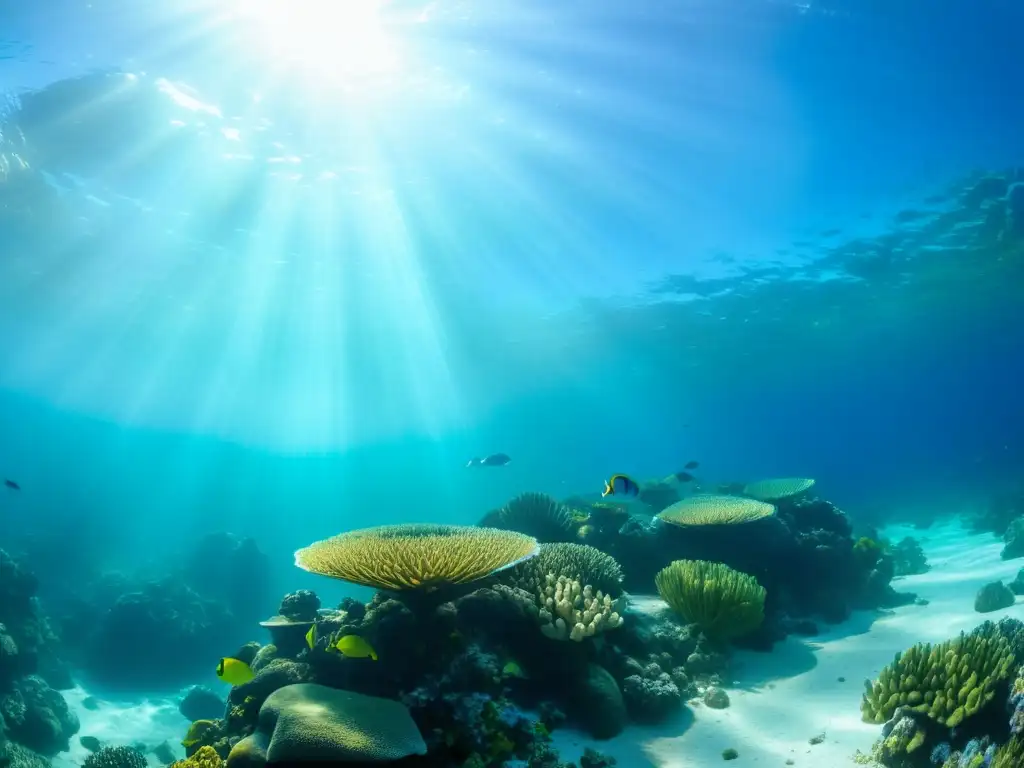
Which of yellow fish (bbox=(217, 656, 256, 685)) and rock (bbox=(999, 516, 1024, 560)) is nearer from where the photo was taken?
yellow fish (bbox=(217, 656, 256, 685))

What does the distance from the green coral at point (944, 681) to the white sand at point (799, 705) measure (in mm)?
342

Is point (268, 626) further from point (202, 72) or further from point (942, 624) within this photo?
point (202, 72)

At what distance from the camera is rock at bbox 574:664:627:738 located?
550 cm

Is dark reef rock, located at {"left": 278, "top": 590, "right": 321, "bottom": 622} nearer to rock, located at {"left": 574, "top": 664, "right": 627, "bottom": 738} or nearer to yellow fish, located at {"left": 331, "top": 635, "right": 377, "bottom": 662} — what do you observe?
yellow fish, located at {"left": 331, "top": 635, "right": 377, "bottom": 662}

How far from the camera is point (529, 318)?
133 feet

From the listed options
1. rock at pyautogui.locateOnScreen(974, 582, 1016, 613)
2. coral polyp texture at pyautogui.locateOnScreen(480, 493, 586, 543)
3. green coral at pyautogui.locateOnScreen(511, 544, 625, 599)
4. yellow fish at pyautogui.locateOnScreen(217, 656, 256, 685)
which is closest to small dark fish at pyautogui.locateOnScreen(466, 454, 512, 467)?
coral polyp texture at pyautogui.locateOnScreen(480, 493, 586, 543)

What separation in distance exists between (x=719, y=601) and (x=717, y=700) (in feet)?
4.55

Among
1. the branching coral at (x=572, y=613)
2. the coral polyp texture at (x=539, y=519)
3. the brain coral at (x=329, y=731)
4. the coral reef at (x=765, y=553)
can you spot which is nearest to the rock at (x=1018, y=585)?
the coral reef at (x=765, y=553)

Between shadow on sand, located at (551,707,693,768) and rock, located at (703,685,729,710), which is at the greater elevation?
rock, located at (703,685,729,710)

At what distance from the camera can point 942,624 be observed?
866 cm

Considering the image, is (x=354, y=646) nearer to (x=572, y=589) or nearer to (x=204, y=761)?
(x=204, y=761)

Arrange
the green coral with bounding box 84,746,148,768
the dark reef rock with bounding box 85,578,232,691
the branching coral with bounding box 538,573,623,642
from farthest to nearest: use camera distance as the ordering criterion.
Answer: the dark reef rock with bounding box 85,578,232,691 → the green coral with bounding box 84,746,148,768 → the branching coral with bounding box 538,573,623,642

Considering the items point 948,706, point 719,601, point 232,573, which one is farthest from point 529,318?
point 948,706

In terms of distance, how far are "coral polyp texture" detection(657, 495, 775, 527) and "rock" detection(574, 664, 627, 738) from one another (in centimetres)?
402
